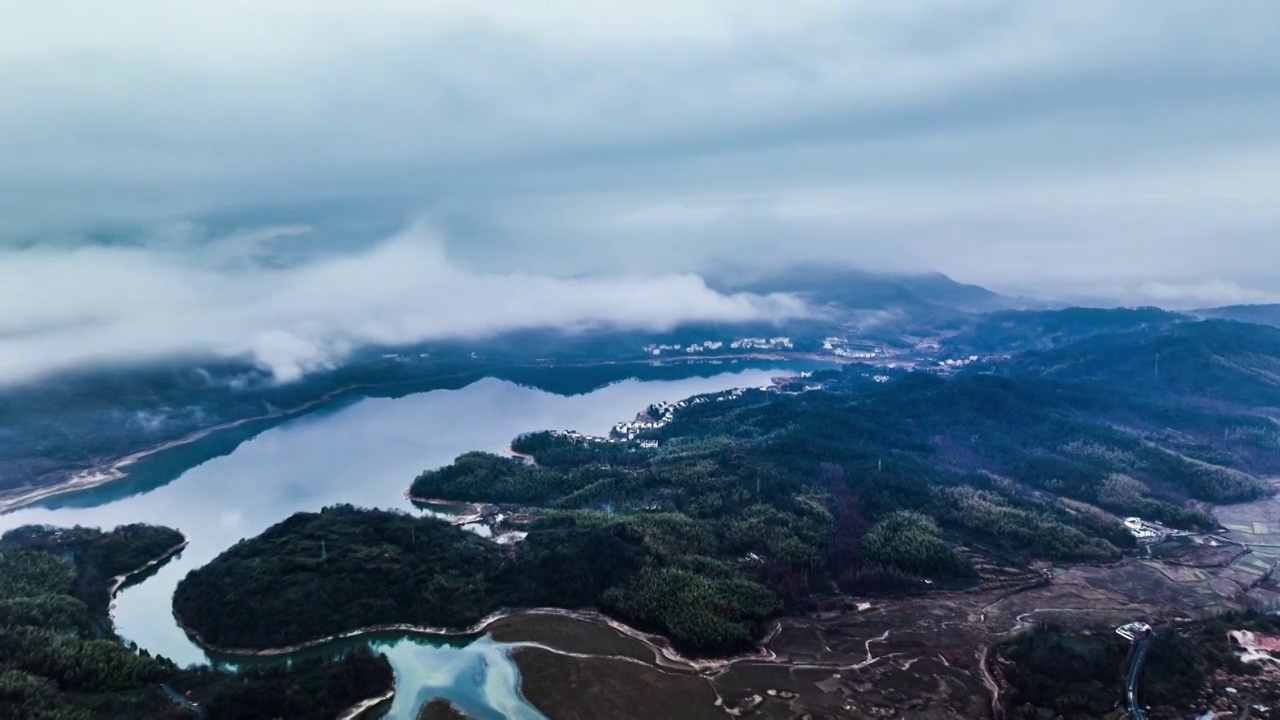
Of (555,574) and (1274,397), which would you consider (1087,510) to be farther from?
(1274,397)

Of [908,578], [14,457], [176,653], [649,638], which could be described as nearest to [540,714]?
[649,638]

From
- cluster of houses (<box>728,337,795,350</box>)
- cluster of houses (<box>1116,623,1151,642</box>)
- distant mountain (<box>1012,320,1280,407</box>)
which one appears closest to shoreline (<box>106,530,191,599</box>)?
cluster of houses (<box>1116,623,1151,642</box>)

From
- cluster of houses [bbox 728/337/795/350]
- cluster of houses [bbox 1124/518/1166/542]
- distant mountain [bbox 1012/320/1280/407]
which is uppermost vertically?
cluster of houses [bbox 728/337/795/350]

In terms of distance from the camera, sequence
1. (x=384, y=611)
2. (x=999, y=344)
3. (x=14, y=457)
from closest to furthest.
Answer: (x=384, y=611) < (x=14, y=457) < (x=999, y=344)

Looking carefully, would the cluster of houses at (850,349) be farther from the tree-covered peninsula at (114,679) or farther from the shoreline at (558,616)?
the tree-covered peninsula at (114,679)

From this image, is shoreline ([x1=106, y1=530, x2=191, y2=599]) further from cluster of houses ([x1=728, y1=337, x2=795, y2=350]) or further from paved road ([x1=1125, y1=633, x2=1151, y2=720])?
cluster of houses ([x1=728, y1=337, x2=795, y2=350])

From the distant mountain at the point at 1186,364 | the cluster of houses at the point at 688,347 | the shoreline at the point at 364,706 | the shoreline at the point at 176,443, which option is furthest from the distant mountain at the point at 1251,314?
the shoreline at the point at 364,706

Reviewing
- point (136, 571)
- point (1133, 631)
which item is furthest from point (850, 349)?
point (136, 571)
